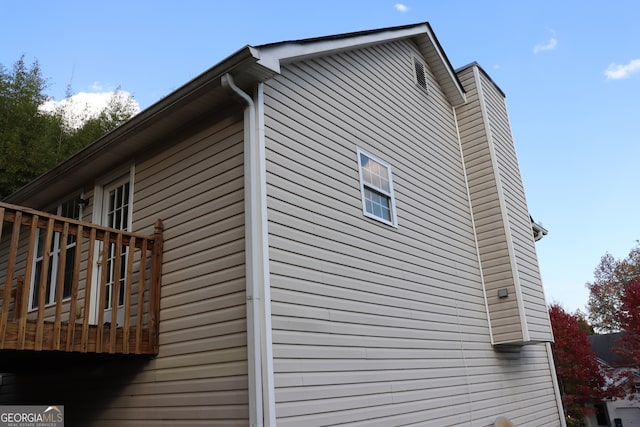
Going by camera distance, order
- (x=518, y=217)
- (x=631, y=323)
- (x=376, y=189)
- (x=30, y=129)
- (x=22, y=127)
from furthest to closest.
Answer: (x=631, y=323) → (x=30, y=129) → (x=22, y=127) → (x=518, y=217) → (x=376, y=189)

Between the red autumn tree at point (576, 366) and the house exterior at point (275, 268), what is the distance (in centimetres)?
1436

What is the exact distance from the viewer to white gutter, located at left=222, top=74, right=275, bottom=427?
3.74 m

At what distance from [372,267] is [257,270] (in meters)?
1.88

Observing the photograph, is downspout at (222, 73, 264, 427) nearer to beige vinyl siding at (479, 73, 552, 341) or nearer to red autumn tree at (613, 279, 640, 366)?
beige vinyl siding at (479, 73, 552, 341)

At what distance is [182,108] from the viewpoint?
496 cm

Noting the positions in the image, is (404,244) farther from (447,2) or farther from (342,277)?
(447,2)

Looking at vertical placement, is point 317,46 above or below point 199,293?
above

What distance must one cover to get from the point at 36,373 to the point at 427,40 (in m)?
8.58

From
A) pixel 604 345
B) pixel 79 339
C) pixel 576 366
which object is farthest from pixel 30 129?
pixel 604 345

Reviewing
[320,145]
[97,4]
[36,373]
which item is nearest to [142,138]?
[320,145]

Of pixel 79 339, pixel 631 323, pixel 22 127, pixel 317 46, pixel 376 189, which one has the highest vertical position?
pixel 22 127

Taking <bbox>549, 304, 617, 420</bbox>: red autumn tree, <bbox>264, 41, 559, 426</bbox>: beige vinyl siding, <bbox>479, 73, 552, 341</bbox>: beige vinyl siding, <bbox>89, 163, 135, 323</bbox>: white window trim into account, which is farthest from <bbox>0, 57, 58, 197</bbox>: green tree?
<bbox>549, 304, 617, 420</bbox>: red autumn tree

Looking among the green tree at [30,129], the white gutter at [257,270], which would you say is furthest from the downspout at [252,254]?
the green tree at [30,129]

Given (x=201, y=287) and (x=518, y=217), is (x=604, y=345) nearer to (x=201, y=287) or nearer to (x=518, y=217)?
(x=518, y=217)
